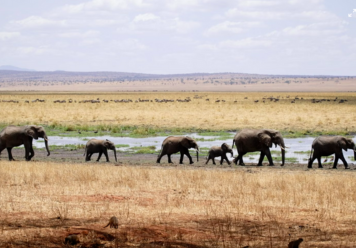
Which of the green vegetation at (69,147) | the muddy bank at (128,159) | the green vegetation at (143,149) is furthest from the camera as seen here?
the green vegetation at (69,147)

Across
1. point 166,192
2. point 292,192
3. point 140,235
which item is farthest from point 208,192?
point 140,235

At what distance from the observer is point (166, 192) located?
→ 14602 millimetres

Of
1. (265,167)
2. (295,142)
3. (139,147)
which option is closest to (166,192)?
(265,167)

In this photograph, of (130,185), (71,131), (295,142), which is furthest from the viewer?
(71,131)

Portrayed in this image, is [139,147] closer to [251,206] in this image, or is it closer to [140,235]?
[251,206]

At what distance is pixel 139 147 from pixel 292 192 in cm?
1471

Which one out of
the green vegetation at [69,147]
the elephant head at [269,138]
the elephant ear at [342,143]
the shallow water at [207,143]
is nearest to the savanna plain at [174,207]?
the elephant ear at [342,143]

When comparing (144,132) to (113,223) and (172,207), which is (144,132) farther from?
(113,223)

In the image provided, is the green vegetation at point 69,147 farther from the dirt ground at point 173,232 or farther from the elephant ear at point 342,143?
the dirt ground at point 173,232

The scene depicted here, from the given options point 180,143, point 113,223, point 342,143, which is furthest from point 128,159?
point 113,223

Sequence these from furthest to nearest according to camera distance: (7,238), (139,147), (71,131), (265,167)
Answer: (71,131)
(139,147)
(265,167)
(7,238)

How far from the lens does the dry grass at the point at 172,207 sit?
31.3 ft

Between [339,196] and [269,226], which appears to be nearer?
[269,226]

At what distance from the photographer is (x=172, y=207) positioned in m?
12.4
